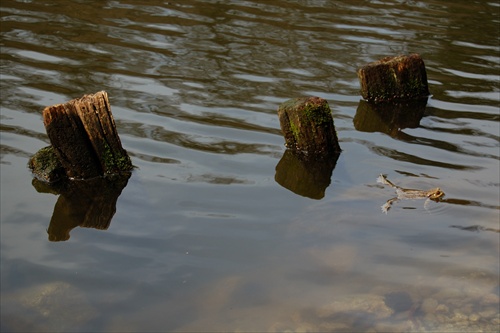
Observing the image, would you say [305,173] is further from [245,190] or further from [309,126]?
[245,190]

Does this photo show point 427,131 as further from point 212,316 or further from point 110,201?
point 212,316

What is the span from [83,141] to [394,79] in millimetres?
4864

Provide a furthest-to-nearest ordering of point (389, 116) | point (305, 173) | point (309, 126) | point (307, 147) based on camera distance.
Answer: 1. point (389, 116)
2. point (307, 147)
3. point (309, 126)
4. point (305, 173)

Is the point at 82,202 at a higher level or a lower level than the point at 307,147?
lower

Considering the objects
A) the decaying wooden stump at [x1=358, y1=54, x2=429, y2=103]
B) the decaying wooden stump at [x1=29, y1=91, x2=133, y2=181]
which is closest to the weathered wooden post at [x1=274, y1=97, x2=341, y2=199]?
the decaying wooden stump at [x1=29, y1=91, x2=133, y2=181]

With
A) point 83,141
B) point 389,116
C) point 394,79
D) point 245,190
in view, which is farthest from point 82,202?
point 394,79

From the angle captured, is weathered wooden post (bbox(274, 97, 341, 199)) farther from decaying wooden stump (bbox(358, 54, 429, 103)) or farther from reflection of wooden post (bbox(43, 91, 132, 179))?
decaying wooden stump (bbox(358, 54, 429, 103))

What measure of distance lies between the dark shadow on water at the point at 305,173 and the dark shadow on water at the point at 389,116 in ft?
4.25

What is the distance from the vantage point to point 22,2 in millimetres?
15680

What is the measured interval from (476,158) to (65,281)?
17.0 feet

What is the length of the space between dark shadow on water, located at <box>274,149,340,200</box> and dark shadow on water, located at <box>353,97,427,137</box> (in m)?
1.29

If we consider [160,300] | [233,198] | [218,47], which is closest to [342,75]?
[218,47]

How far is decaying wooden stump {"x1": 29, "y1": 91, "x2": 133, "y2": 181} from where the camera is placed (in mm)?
8258

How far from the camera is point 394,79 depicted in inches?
441
